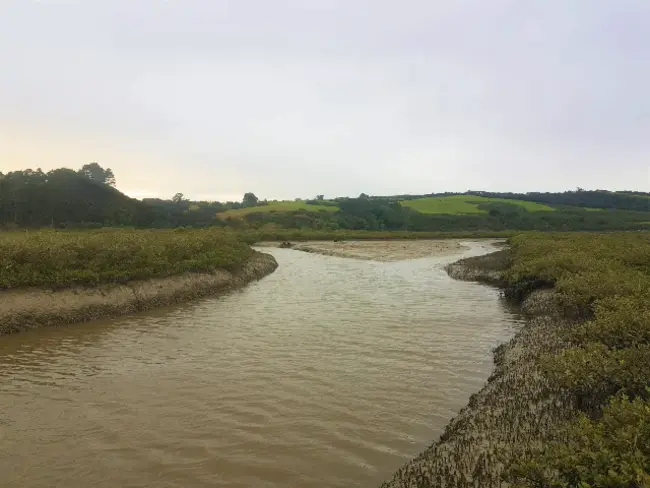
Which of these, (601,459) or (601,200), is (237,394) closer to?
(601,459)

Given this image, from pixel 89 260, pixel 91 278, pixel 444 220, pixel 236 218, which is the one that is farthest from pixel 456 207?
pixel 91 278

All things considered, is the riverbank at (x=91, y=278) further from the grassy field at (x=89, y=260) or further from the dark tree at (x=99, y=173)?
the dark tree at (x=99, y=173)

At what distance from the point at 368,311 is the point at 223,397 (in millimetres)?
11570

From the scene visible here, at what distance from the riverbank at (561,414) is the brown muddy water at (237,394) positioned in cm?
92

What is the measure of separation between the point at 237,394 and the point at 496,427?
6181 millimetres

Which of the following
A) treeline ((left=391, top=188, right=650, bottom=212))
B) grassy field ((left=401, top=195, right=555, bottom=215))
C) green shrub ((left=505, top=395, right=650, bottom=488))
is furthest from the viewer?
treeline ((left=391, top=188, right=650, bottom=212))

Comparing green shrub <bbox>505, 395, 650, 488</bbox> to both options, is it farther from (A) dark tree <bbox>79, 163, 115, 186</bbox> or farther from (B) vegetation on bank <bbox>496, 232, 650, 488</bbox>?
(A) dark tree <bbox>79, 163, 115, 186</bbox>

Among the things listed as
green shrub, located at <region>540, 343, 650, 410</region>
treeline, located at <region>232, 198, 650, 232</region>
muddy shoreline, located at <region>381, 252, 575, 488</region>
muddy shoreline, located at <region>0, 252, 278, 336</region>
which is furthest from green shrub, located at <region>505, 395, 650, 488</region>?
treeline, located at <region>232, 198, 650, 232</region>

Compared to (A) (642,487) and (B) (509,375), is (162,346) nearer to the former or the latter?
(B) (509,375)

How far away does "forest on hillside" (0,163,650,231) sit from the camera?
8150 centimetres

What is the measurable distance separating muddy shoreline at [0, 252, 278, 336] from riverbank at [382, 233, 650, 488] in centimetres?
1653

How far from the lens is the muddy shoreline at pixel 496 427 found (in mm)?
7070

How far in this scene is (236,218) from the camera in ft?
384

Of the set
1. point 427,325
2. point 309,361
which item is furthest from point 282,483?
point 427,325
